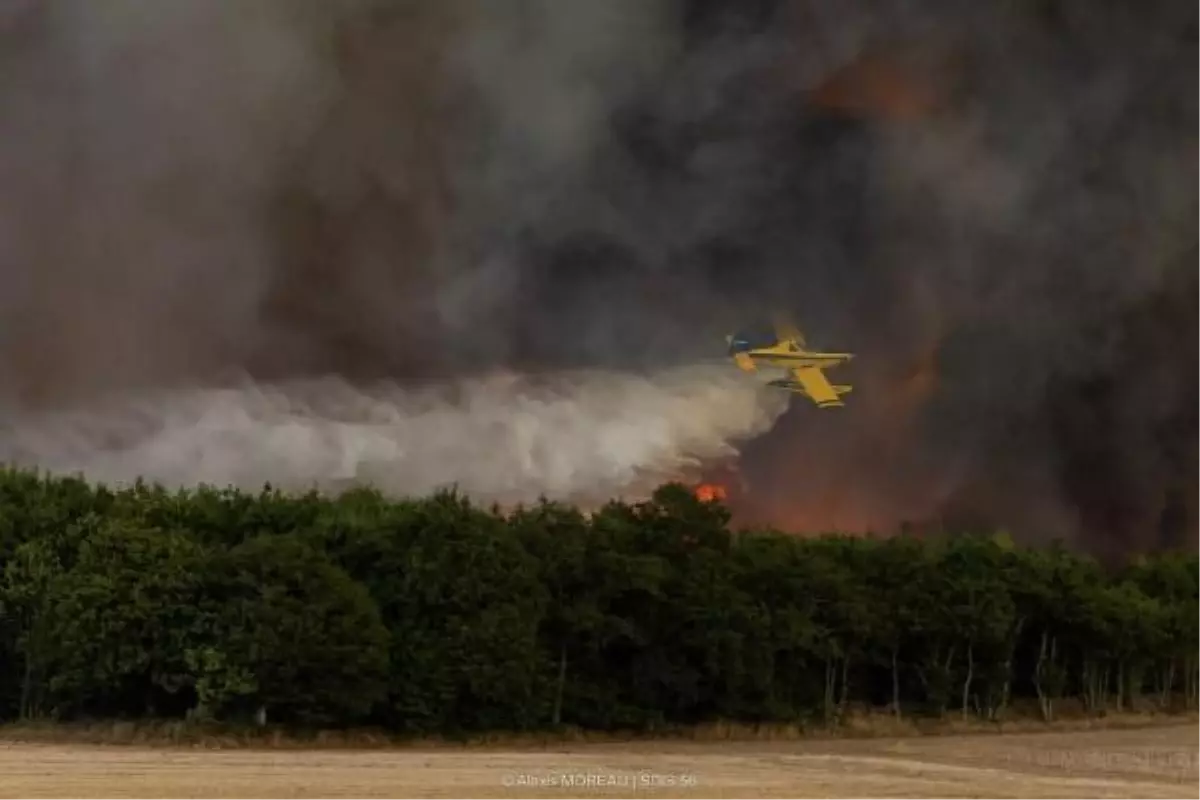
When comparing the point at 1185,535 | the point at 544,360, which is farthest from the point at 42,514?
the point at 1185,535

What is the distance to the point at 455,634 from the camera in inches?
1011

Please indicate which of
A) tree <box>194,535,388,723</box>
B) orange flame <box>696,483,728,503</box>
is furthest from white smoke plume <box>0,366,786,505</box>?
tree <box>194,535,388,723</box>

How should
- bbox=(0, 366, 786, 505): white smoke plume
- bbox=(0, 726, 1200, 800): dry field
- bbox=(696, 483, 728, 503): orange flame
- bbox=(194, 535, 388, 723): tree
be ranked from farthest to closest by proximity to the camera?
bbox=(696, 483, 728, 503): orange flame
bbox=(0, 366, 786, 505): white smoke plume
bbox=(194, 535, 388, 723): tree
bbox=(0, 726, 1200, 800): dry field

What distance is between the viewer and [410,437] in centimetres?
3350

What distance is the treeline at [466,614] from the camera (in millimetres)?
24656

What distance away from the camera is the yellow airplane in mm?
36594

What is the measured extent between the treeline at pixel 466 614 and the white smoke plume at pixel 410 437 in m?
3.66

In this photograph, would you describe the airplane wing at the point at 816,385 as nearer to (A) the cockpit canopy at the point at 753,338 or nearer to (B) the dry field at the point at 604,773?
(A) the cockpit canopy at the point at 753,338

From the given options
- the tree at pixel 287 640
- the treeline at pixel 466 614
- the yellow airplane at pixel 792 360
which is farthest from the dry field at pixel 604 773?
the yellow airplane at pixel 792 360

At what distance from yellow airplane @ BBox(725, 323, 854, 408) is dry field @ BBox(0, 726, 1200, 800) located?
1267 centimetres

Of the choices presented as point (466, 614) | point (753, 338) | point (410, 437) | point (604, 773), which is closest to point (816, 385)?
point (753, 338)

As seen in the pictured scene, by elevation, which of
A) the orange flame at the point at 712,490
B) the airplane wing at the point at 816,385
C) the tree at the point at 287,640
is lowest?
the tree at the point at 287,640

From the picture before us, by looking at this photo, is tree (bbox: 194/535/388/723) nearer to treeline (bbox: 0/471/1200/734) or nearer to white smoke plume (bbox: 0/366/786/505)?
treeline (bbox: 0/471/1200/734)

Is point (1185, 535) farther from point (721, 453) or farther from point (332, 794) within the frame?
point (332, 794)
